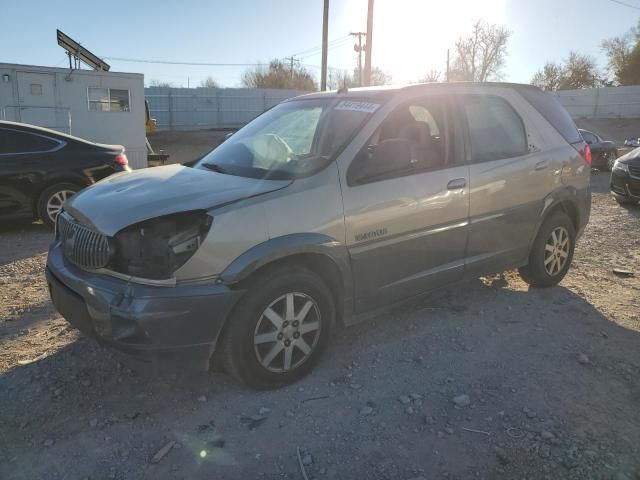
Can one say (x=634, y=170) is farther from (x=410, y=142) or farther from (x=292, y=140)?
(x=292, y=140)

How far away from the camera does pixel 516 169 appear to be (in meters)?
4.51

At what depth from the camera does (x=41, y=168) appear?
7254mm

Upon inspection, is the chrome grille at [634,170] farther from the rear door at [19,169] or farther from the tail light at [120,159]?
the rear door at [19,169]

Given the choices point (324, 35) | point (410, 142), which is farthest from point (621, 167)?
point (324, 35)

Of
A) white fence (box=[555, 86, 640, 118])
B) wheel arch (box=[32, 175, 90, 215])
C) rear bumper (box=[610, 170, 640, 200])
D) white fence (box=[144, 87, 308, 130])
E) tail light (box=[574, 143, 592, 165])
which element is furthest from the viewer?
white fence (box=[555, 86, 640, 118])

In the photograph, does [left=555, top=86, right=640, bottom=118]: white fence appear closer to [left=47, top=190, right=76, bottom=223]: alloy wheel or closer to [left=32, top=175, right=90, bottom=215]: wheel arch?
[left=32, top=175, right=90, bottom=215]: wheel arch

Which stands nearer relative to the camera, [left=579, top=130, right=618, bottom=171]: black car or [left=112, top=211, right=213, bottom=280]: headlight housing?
[left=112, top=211, right=213, bottom=280]: headlight housing

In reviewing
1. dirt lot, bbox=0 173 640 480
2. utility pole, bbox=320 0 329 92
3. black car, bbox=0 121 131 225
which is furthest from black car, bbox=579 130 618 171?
black car, bbox=0 121 131 225

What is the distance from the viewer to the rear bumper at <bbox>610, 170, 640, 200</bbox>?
31.6 ft

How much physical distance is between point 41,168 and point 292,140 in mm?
4859

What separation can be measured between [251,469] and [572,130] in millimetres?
4415

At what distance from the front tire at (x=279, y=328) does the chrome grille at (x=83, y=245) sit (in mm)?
822

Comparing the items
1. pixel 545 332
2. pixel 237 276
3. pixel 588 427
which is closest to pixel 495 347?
pixel 545 332

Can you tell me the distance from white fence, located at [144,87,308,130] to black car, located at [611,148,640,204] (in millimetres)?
28917
